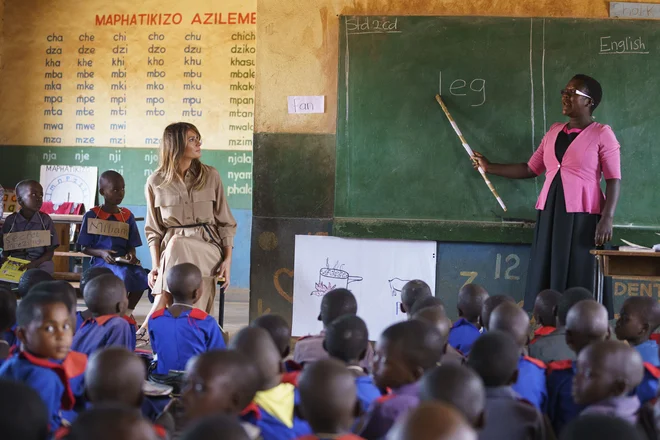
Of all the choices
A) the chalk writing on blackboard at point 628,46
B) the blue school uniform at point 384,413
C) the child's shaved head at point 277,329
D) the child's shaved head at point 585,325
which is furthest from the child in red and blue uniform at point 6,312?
the chalk writing on blackboard at point 628,46

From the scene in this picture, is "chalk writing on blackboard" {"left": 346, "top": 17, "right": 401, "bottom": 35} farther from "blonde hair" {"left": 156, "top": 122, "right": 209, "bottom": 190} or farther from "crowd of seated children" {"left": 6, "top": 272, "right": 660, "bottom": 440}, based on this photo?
"crowd of seated children" {"left": 6, "top": 272, "right": 660, "bottom": 440}

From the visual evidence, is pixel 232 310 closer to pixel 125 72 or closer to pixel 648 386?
pixel 125 72

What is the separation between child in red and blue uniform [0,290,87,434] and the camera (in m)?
2.38

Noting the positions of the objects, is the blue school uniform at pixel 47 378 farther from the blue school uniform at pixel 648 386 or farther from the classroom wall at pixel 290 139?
the classroom wall at pixel 290 139

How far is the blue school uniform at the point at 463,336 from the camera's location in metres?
3.53

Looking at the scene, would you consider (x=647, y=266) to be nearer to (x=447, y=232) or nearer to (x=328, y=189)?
(x=447, y=232)

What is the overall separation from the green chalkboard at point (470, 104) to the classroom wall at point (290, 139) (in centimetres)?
10

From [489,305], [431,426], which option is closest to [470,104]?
[489,305]

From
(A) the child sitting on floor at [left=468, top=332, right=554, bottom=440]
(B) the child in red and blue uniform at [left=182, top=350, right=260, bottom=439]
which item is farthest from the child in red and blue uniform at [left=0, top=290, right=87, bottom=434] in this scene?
(A) the child sitting on floor at [left=468, top=332, right=554, bottom=440]

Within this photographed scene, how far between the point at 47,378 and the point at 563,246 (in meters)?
3.21

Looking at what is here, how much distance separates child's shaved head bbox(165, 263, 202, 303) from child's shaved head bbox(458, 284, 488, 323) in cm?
119

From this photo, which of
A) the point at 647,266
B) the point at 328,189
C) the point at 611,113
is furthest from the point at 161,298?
the point at 611,113

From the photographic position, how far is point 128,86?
908 centimetres

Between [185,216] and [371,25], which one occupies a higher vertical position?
[371,25]
